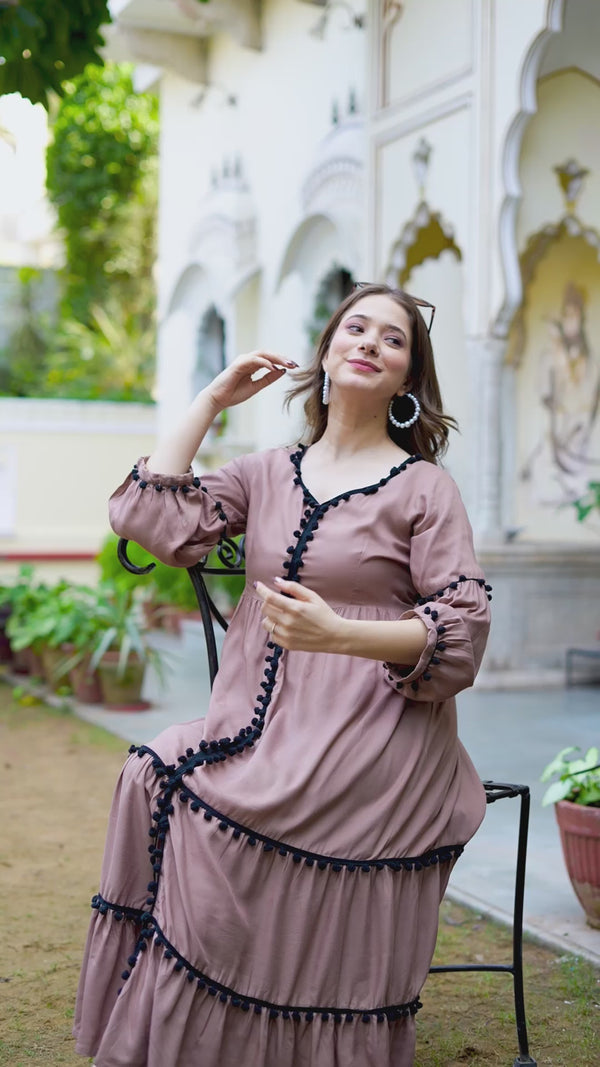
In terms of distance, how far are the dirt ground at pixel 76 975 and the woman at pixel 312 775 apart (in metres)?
0.22

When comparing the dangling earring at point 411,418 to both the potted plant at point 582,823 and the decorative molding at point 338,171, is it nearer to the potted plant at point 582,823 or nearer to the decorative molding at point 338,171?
the potted plant at point 582,823

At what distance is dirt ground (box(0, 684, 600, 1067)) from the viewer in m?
2.63

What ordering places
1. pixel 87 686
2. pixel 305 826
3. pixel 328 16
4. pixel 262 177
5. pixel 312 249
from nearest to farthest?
pixel 305 826 < pixel 87 686 < pixel 328 16 < pixel 312 249 < pixel 262 177

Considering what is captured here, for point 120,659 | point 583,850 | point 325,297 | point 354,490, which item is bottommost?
point 120,659

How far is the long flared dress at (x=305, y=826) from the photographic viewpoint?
6.95 ft

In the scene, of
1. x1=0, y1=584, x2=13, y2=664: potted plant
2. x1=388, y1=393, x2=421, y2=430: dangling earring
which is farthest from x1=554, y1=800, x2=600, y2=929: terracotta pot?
x1=0, y1=584, x2=13, y2=664: potted plant

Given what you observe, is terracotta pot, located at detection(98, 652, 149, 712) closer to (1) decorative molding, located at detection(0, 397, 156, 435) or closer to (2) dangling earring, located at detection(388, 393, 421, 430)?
(2) dangling earring, located at detection(388, 393, 421, 430)

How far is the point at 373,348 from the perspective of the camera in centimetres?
240

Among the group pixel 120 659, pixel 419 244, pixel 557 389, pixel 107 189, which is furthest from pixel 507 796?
A: pixel 107 189

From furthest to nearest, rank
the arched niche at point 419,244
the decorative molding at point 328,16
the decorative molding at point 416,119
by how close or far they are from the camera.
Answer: the decorative molding at point 328,16 < the arched niche at point 419,244 < the decorative molding at point 416,119

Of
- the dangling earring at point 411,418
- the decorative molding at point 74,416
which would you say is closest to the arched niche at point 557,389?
the dangling earring at point 411,418

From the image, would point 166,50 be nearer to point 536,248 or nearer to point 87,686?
point 536,248

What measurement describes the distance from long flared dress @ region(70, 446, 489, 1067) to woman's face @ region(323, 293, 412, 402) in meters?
0.20

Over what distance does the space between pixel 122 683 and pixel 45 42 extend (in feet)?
11.8
